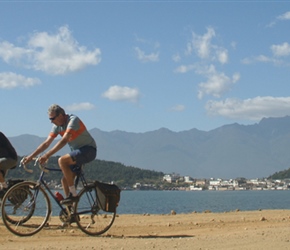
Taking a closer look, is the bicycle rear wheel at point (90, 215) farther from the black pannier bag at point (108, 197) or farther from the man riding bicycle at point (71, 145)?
the man riding bicycle at point (71, 145)

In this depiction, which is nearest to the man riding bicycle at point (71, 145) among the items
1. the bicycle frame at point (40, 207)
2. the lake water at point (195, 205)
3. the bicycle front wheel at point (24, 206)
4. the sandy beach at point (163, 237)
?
the bicycle frame at point (40, 207)

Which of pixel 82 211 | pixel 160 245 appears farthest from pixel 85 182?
pixel 160 245

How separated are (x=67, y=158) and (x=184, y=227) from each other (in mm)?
3250

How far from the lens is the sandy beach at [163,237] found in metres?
8.52

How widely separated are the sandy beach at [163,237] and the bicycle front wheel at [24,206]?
184 millimetres

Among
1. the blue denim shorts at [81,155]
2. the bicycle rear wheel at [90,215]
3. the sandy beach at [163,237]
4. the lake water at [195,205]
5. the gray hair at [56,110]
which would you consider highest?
the gray hair at [56,110]

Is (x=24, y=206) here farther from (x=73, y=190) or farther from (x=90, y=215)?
(x=90, y=215)

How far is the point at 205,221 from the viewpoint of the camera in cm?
1285

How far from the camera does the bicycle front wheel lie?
9719 mm

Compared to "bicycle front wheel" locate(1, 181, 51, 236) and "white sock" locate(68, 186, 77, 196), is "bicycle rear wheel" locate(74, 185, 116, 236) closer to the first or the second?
"white sock" locate(68, 186, 77, 196)

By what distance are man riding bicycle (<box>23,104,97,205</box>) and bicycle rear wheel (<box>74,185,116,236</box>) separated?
8.8 inches

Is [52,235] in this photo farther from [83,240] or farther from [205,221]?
[205,221]

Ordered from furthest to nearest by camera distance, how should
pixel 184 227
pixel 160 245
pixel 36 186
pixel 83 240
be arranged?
pixel 184 227 < pixel 36 186 < pixel 83 240 < pixel 160 245

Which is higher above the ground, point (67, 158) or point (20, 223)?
point (67, 158)
